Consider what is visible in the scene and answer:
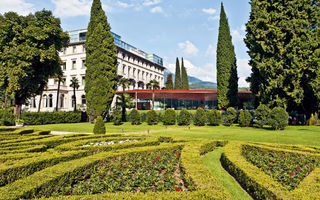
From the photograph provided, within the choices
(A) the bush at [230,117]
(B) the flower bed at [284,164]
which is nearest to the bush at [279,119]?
(A) the bush at [230,117]

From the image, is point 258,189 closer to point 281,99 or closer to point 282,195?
point 282,195

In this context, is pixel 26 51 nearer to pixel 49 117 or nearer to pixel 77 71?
pixel 49 117

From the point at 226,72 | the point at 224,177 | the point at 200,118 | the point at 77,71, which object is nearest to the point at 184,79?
the point at 226,72

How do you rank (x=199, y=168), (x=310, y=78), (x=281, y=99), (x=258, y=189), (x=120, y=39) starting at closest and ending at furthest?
(x=258, y=189) < (x=199, y=168) < (x=310, y=78) < (x=281, y=99) < (x=120, y=39)

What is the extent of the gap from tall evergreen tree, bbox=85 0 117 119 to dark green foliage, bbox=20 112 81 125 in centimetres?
522

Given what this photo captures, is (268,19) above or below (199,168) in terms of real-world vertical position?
above

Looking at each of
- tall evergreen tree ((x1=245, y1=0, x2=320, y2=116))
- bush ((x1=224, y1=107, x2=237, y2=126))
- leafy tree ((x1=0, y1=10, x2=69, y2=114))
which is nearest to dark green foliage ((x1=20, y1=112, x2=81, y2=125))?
leafy tree ((x1=0, y1=10, x2=69, y2=114))

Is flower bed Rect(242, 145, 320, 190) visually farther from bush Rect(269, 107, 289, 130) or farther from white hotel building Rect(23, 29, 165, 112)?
white hotel building Rect(23, 29, 165, 112)

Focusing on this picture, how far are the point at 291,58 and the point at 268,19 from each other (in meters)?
5.20

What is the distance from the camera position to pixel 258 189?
161 inches

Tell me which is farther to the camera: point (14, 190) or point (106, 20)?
point (106, 20)

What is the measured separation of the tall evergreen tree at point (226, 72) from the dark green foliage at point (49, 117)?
80.2ft

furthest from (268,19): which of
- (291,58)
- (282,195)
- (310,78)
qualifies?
(282,195)

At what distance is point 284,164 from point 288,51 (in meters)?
20.4
